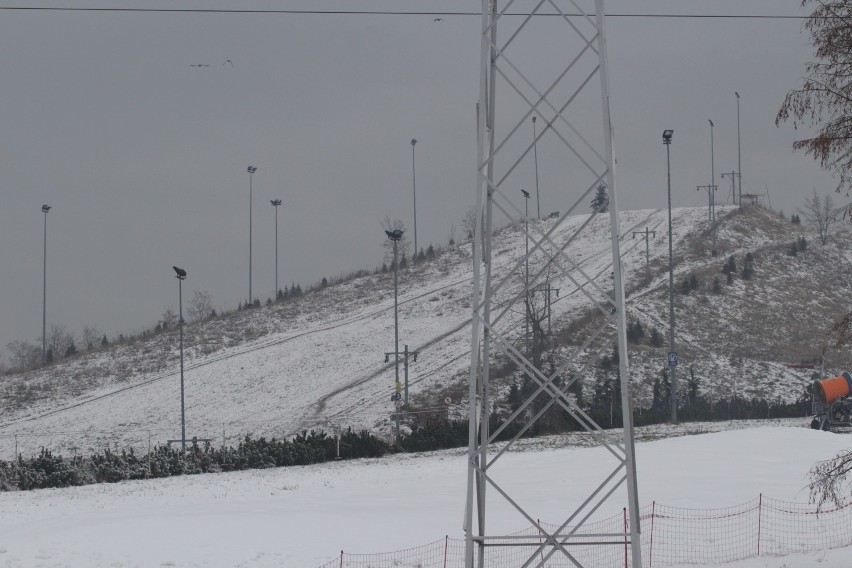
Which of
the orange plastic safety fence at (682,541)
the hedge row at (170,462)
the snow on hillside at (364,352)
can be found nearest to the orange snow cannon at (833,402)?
the snow on hillside at (364,352)

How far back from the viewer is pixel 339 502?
97.1 feet

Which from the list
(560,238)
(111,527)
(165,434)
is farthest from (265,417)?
(560,238)

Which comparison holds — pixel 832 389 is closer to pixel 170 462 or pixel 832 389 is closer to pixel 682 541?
pixel 682 541

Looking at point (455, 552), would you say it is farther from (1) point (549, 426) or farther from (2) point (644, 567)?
(1) point (549, 426)

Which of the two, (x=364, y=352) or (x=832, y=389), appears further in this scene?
(x=364, y=352)

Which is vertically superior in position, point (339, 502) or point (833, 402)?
point (833, 402)

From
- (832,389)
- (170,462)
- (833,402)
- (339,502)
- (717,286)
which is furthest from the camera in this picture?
(717,286)

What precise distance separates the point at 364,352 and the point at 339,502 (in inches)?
2144

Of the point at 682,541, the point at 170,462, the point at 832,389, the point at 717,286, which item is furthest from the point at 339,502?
the point at 717,286

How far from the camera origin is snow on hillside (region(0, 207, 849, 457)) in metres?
68.4

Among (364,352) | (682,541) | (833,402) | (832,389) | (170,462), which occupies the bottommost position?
(170,462)

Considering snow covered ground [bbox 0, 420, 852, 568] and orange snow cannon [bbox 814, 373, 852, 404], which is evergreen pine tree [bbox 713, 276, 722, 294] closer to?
orange snow cannon [bbox 814, 373, 852, 404]

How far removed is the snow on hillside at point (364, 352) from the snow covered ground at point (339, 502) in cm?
1948

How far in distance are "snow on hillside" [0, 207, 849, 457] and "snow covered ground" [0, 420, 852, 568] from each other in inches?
767
